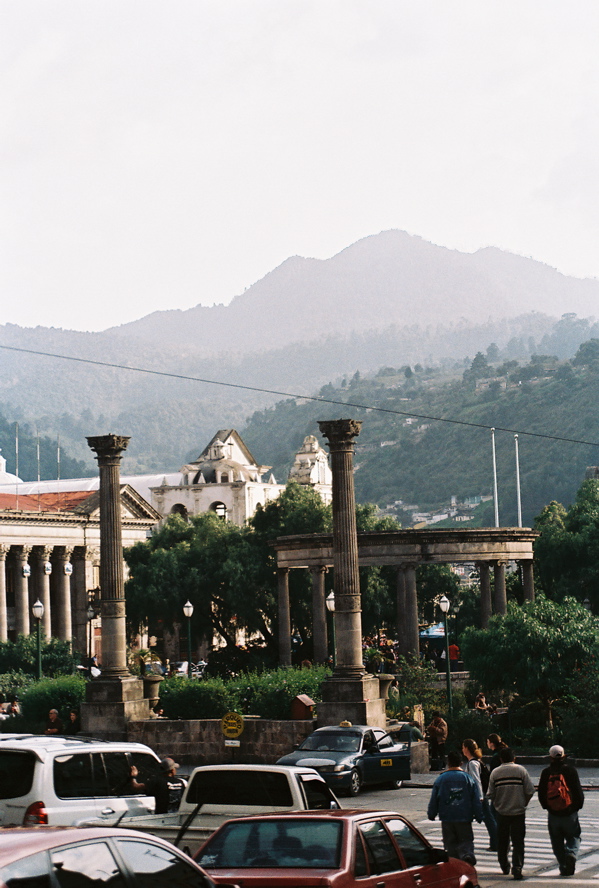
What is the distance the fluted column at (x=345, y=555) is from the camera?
32062 mm

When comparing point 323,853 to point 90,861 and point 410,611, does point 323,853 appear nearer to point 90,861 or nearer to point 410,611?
point 90,861

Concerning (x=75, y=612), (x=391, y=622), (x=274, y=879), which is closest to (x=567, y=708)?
(x=274, y=879)

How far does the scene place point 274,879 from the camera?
1069 cm

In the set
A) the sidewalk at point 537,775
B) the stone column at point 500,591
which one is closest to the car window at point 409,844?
the sidewalk at point 537,775

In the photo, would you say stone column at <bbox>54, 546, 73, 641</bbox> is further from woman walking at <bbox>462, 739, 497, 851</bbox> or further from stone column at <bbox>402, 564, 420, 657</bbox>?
woman walking at <bbox>462, 739, 497, 851</bbox>

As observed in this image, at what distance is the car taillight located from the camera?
A: 13.8 metres

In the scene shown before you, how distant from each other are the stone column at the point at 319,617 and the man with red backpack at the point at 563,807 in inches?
1234

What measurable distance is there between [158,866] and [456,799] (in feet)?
25.2

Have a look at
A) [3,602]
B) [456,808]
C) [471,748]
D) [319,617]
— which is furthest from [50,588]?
[456,808]

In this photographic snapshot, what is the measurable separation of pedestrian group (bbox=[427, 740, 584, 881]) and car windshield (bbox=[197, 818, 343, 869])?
4.66 m

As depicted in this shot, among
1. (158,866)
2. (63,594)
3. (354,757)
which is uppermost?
(63,594)

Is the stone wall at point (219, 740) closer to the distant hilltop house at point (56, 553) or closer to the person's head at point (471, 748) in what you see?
the person's head at point (471, 748)

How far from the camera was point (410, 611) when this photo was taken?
45.9m

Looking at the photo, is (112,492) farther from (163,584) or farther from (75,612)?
(75,612)
